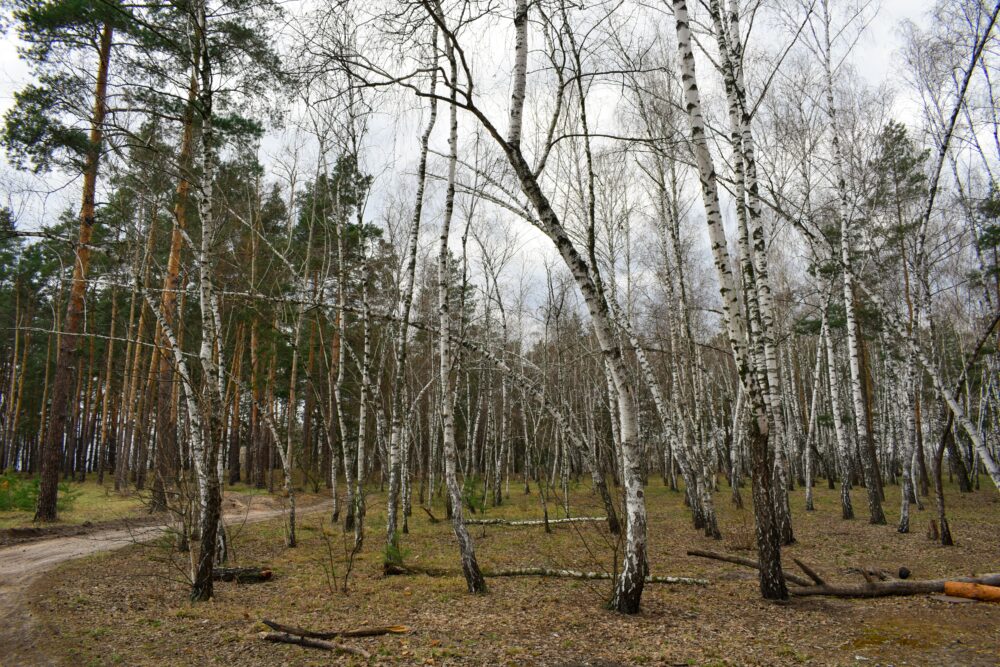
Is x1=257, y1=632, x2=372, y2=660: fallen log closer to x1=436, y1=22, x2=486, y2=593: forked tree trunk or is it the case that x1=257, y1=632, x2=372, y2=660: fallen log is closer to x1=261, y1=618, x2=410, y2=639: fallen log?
x1=261, y1=618, x2=410, y2=639: fallen log

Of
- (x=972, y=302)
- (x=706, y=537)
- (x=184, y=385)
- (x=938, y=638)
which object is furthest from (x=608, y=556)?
(x=972, y=302)

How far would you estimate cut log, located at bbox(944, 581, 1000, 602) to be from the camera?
5598mm

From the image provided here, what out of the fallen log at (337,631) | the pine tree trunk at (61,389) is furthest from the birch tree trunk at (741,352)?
the pine tree trunk at (61,389)

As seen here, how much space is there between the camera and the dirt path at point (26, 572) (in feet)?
15.6

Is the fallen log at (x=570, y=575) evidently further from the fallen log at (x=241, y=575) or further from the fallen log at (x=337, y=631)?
the fallen log at (x=241, y=575)

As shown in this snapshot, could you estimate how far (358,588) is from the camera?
715 cm

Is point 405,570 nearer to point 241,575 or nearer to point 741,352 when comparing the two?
point 241,575

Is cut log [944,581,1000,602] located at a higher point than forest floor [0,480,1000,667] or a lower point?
higher

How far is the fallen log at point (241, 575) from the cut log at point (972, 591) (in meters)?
8.80

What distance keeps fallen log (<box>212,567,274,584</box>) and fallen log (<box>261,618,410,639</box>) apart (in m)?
2.96

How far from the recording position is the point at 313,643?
476cm

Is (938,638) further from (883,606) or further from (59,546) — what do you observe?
(59,546)

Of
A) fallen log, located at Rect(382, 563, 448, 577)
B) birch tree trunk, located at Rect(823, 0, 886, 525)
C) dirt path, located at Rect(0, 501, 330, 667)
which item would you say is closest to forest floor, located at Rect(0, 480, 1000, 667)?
dirt path, located at Rect(0, 501, 330, 667)

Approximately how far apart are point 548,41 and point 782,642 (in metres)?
6.90
